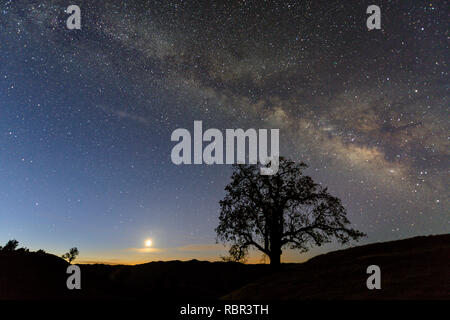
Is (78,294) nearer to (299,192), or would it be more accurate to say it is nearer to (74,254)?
(299,192)

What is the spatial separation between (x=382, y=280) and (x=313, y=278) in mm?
4369

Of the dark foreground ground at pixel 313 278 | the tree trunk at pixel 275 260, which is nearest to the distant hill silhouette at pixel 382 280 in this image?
the dark foreground ground at pixel 313 278

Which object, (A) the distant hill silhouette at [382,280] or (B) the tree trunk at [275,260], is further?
(B) the tree trunk at [275,260]

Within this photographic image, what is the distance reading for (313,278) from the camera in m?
16.8

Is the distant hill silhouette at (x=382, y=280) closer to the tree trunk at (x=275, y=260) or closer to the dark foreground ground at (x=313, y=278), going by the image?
the dark foreground ground at (x=313, y=278)

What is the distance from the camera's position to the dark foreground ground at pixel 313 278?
12.1m

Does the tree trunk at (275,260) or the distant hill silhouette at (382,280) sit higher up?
the distant hill silhouette at (382,280)

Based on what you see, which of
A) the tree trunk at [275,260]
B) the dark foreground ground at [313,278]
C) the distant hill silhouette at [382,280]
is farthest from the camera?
→ the tree trunk at [275,260]

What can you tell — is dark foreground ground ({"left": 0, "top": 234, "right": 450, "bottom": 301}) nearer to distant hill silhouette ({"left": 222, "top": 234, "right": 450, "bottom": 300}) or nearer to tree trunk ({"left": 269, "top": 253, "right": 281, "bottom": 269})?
distant hill silhouette ({"left": 222, "top": 234, "right": 450, "bottom": 300})

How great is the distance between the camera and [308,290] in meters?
14.6

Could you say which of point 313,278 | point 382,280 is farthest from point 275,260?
point 382,280

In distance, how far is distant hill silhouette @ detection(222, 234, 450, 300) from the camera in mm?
11234

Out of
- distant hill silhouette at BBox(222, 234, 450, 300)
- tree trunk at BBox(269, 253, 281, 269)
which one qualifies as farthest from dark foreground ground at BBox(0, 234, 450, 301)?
tree trunk at BBox(269, 253, 281, 269)
